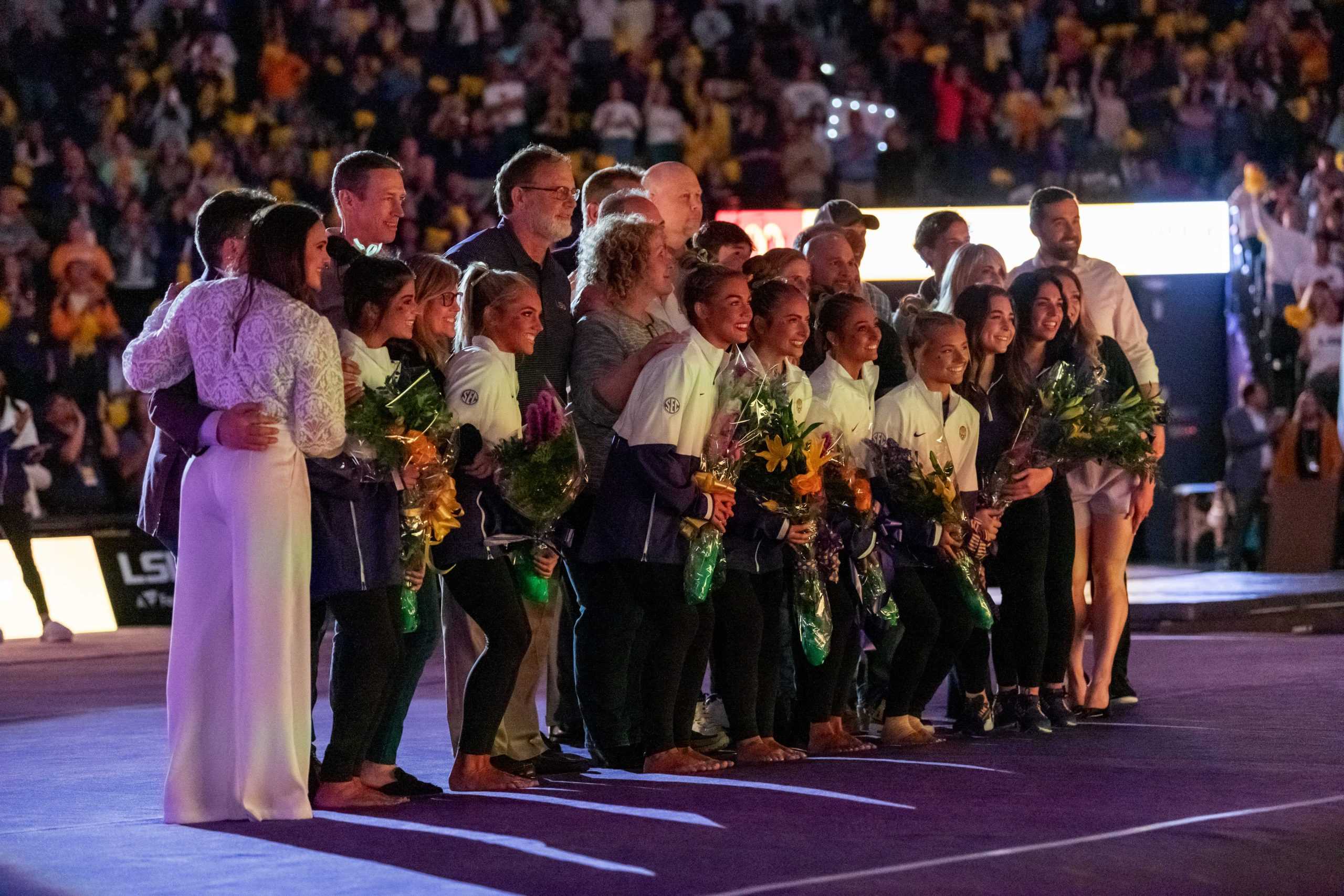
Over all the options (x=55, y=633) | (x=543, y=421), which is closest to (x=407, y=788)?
(x=543, y=421)

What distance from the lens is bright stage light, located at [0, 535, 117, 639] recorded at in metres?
14.4

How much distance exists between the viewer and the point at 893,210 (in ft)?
56.4

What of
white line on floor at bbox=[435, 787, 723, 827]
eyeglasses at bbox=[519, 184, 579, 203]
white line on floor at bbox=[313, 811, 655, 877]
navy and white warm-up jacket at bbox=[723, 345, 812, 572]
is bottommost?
white line on floor at bbox=[313, 811, 655, 877]

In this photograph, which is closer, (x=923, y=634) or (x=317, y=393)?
(x=317, y=393)

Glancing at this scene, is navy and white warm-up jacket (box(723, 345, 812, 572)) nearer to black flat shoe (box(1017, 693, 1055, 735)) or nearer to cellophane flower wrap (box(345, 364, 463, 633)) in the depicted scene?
cellophane flower wrap (box(345, 364, 463, 633))

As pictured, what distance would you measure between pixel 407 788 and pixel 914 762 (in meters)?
1.81

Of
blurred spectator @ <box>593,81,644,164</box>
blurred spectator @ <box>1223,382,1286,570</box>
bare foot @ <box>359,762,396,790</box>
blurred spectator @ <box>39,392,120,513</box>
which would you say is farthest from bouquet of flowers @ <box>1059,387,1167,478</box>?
blurred spectator @ <box>593,81,644,164</box>

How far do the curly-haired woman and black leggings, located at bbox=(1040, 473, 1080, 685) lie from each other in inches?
77.8

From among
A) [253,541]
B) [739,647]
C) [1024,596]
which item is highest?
[253,541]

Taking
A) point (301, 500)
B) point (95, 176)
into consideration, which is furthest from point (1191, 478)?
point (301, 500)

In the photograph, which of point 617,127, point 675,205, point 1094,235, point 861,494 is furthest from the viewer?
point 617,127

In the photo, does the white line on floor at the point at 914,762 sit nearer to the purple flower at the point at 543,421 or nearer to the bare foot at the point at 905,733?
the bare foot at the point at 905,733

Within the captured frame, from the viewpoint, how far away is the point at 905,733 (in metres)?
8.38

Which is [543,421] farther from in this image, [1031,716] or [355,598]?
[1031,716]
